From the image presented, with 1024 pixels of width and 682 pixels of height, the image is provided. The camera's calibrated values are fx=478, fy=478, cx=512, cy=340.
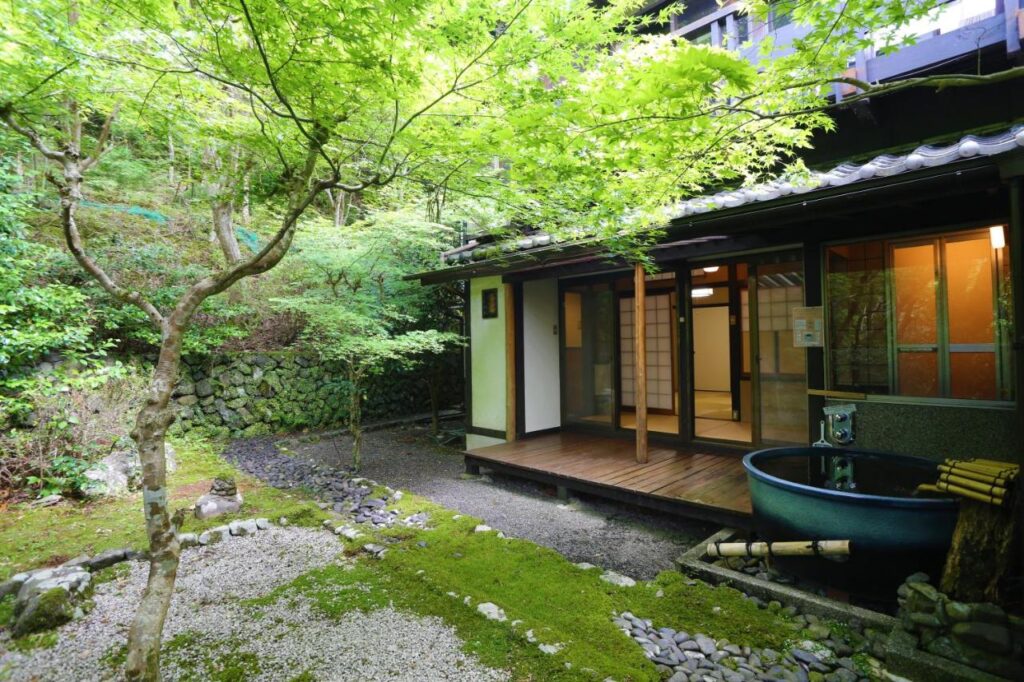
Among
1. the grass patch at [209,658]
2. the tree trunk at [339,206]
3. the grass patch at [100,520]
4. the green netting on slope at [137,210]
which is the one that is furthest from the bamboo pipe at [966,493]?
the green netting on slope at [137,210]

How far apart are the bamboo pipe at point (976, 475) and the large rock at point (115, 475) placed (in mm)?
6293

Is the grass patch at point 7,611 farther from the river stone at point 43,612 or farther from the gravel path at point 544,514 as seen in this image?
the gravel path at point 544,514

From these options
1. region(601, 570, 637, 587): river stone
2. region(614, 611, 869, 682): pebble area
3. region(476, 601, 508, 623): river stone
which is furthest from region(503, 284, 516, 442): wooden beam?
region(614, 611, 869, 682): pebble area

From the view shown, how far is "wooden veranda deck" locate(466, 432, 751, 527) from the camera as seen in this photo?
13.5 feet

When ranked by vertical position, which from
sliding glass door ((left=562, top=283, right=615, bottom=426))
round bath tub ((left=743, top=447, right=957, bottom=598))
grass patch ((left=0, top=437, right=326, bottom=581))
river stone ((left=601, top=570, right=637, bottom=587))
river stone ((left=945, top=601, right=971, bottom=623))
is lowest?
river stone ((left=601, top=570, right=637, bottom=587))

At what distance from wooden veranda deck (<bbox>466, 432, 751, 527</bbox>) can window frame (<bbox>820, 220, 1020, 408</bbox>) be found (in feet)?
4.67

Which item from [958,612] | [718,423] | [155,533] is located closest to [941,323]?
[958,612]

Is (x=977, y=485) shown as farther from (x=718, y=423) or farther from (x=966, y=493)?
(x=718, y=423)

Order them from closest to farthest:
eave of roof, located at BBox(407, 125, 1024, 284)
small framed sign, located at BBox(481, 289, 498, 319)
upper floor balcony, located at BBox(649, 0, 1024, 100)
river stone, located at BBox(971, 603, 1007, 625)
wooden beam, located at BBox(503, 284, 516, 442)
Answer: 1. river stone, located at BBox(971, 603, 1007, 625)
2. eave of roof, located at BBox(407, 125, 1024, 284)
3. upper floor balcony, located at BBox(649, 0, 1024, 100)
4. wooden beam, located at BBox(503, 284, 516, 442)
5. small framed sign, located at BBox(481, 289, 498, 319)

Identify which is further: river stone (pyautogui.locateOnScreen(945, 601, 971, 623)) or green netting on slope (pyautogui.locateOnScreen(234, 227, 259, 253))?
green netting on slope (pyautogui.locateOnScreen(234, 227, 259, 253))

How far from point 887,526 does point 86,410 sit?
7240 millimetres

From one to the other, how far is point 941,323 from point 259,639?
5.27 meters

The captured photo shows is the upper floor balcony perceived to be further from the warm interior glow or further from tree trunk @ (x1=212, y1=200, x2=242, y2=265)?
tree trunk @ (x1=212, y1=200, x2=242, y2=265)

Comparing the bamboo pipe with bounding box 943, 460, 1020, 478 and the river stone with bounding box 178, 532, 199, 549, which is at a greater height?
the bamboo pipe with bounding box 943, 460, 1020, 478
